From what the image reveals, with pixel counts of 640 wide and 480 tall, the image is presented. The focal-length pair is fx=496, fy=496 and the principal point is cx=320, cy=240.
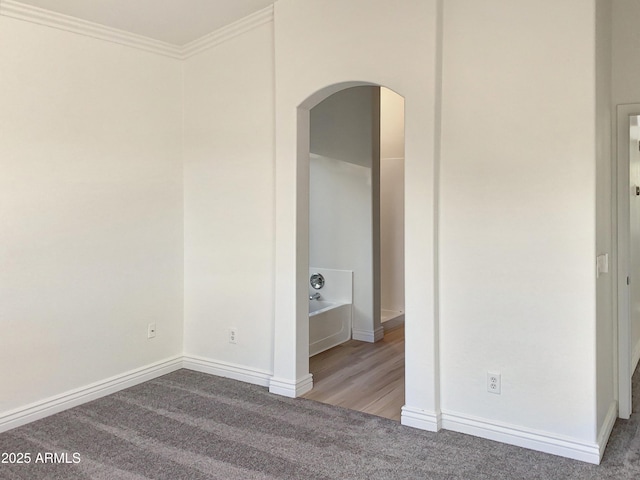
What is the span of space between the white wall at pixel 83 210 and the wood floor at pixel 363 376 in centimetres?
127

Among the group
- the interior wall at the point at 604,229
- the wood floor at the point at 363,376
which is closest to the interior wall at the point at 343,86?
the wood floor at the point at 363,376

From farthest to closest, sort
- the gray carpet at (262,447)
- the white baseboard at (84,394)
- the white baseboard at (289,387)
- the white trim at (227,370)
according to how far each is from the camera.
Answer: the white trim at (227,370) → the white baseboard at (289,387) → the white baseboard at (84,394) → the gray carpet at (262,447)

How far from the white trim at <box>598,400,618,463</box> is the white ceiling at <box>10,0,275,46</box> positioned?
131 inches

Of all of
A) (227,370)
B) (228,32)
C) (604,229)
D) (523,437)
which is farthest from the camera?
(227,370)

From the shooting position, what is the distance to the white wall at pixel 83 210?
3.02m

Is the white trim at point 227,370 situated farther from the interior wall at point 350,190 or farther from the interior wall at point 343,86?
the interior wall at point 350,190

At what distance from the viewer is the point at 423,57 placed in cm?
284

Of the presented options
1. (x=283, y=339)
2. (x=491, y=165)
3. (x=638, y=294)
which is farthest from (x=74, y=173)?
(x=638, y=294)

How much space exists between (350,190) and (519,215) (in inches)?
102

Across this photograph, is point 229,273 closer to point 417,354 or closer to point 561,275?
point 417,354

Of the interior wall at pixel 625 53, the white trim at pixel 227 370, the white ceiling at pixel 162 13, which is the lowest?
the white trim at pixel 227 370

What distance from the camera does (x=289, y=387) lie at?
3441mm

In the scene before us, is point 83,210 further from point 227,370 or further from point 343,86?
point 343,86

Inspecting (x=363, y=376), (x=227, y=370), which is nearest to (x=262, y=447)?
(x=227, y=370)
